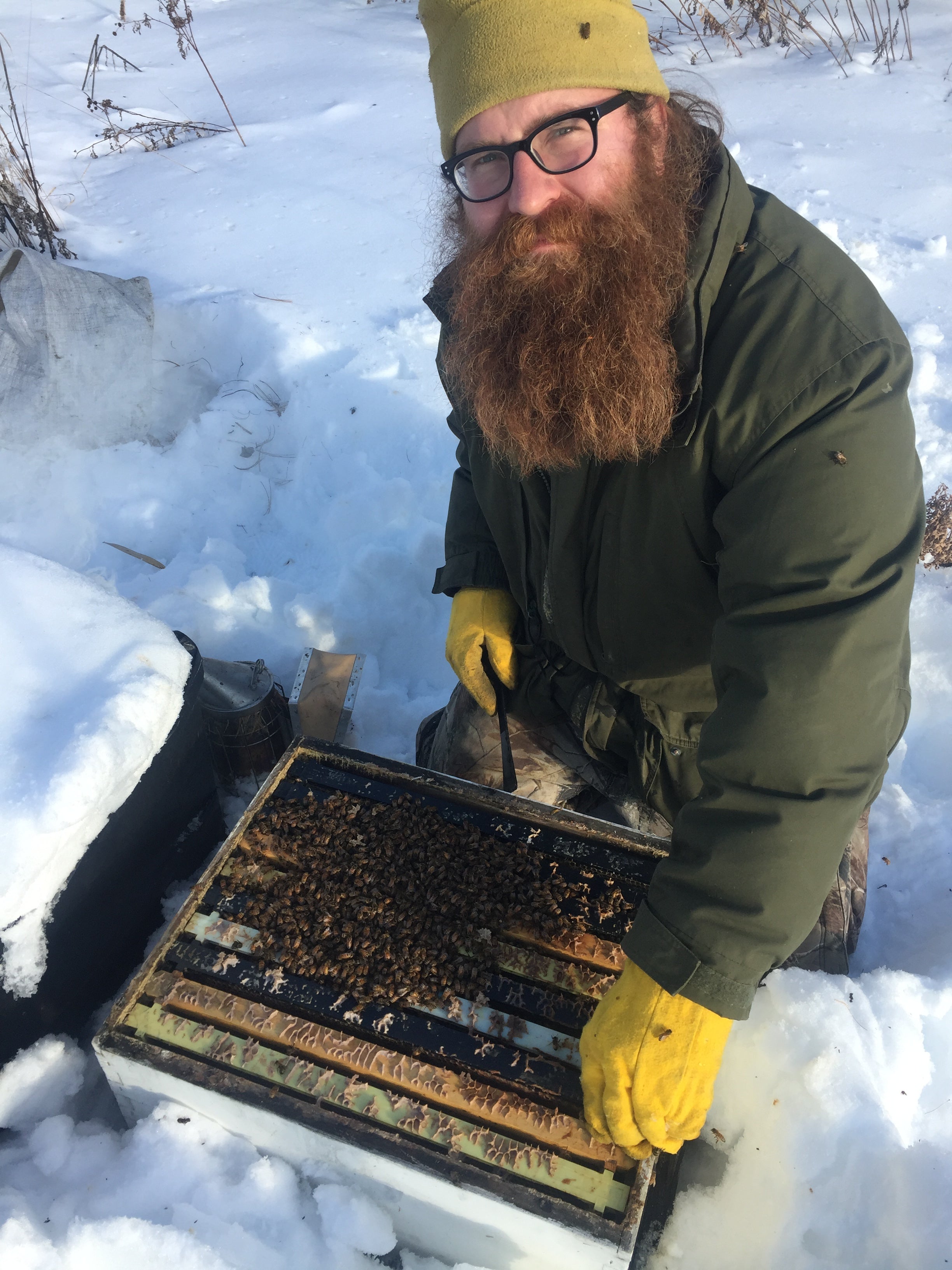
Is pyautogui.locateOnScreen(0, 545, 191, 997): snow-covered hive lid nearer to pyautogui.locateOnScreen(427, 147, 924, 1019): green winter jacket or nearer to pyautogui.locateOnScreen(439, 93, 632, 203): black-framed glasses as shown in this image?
pyautogui.locateOnScreen(427, 147, 924, 1019): green winter jacket

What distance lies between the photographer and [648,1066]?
5.36ft

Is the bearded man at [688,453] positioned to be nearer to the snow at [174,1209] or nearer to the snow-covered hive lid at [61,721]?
the snow at [174,1209]

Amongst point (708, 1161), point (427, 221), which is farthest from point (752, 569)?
point (427, 221)

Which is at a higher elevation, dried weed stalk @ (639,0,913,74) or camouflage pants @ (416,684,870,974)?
dried weed stalk @ (639,0,913,74)

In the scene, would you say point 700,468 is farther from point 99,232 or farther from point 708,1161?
point 99,232

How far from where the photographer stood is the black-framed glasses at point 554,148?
1.80 meters

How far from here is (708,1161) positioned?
208cm

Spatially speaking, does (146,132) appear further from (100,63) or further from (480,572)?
(480,572)

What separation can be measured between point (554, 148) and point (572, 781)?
1839 mm

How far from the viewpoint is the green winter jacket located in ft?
5.18

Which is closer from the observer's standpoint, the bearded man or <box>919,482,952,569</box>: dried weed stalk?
the bearded man

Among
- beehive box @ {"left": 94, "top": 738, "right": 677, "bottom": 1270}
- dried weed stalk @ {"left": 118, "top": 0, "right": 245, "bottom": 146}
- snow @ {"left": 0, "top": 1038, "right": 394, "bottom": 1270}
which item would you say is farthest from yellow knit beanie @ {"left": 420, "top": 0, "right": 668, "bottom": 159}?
dried weed stalk @ {"left": 118, "top": 0, "right": 245, "bottom": 146}

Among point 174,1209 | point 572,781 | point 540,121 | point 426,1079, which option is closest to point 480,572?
point 572,781

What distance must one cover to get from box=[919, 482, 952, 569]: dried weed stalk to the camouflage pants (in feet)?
4.25
